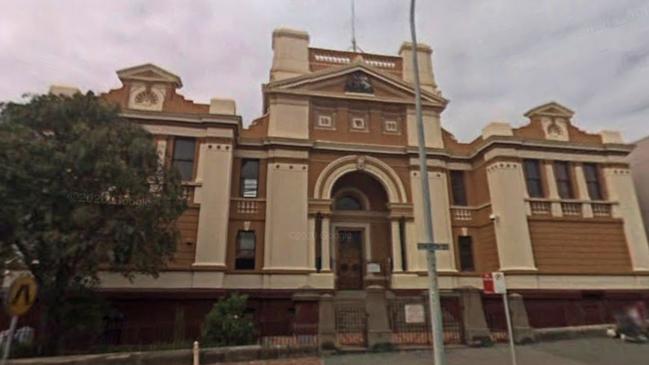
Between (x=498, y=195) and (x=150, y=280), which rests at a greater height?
(x=498, y=195)

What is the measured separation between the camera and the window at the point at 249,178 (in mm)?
20625

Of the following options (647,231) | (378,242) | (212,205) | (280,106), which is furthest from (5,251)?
(647,231)

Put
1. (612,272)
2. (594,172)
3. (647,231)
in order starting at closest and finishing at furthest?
(612,272) < (594,172) < (647,231)

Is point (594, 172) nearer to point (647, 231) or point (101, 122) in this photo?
point (647, 231)

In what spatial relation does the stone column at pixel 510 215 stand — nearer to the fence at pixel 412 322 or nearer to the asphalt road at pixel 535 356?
the asphalt road at pixel 535 356

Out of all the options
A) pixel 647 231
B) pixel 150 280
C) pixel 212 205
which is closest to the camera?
pixel 150 280

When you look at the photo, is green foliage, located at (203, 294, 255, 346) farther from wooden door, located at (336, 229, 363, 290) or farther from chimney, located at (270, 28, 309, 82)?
chimney, located at (270, 28, 309, 82)

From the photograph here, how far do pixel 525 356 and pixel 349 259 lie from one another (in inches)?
432

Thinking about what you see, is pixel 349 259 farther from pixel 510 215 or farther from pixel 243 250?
pixel 510 215

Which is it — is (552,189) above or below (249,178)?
below

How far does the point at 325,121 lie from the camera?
22578mm

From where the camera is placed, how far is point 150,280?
17.3 metres

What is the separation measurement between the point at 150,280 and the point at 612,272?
22.4 meters

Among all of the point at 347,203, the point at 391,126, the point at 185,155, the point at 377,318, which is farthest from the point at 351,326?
the point at 391,126
